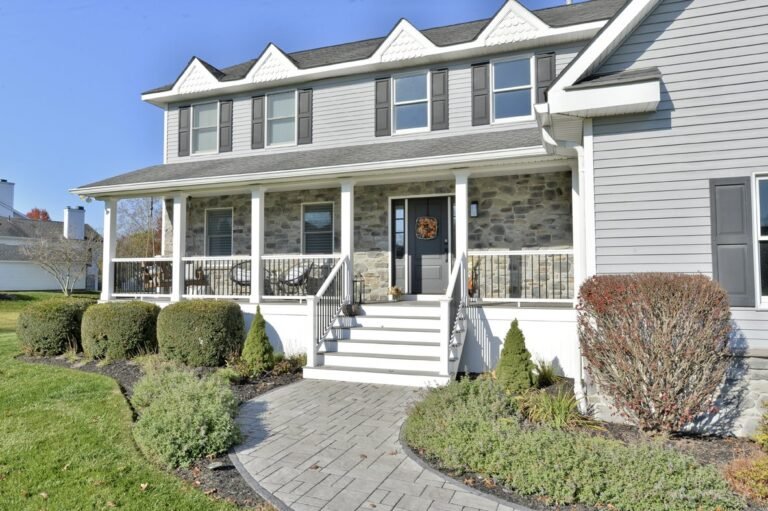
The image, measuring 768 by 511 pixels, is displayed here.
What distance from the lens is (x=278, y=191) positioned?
10.9m

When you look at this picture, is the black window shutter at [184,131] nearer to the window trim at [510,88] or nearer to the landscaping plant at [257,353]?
the landscaping plant at [257,353]

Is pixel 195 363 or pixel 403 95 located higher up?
pixel 403 95

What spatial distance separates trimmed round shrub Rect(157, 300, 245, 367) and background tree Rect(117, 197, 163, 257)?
67.4ft

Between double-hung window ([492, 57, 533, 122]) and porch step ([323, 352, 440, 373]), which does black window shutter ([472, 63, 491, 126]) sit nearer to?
double-hung window ([492, 57, 533, 122])

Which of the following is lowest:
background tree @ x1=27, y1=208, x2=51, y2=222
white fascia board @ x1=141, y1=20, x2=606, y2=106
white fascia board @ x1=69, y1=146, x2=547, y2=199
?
white fascia board @ x1=69, y1=146, x2=547, y2=199

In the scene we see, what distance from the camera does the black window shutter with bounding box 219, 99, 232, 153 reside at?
38.2ft

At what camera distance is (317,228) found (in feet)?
35.2

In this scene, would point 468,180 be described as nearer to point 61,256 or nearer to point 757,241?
point 757,241

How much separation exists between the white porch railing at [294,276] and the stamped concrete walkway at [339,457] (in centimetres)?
336

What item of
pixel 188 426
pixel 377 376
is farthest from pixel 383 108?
pixel 188 426

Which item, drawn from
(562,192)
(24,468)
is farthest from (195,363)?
(562,192)

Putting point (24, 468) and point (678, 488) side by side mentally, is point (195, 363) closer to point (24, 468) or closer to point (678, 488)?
point (24, 468)

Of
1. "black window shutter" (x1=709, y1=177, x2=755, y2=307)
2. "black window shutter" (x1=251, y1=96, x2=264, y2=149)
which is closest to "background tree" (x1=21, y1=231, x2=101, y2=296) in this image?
"black window shutter" (x1=251, y1=96, x2=264, y2=149)

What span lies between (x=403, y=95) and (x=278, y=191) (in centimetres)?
368
